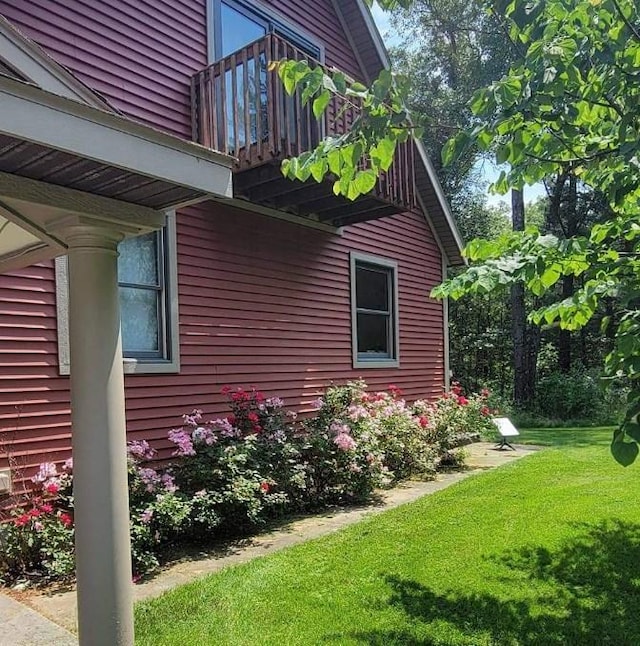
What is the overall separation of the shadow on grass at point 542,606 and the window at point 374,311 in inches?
194

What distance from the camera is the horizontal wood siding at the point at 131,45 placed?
5.17 m

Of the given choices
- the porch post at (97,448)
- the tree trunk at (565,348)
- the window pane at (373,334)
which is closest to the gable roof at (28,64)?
the porch post at (97,448)

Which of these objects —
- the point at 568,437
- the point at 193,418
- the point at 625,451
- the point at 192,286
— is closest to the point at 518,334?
the point at 568,437

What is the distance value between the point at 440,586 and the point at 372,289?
607 centimetres

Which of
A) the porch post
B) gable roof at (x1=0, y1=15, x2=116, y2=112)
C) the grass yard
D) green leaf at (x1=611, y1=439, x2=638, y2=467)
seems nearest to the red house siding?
the grass yard

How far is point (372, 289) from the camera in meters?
9.41

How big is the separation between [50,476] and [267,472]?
1845 mm

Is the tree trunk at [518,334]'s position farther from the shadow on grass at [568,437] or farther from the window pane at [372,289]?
the window pane at [372,289]

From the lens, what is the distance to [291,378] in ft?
24.8

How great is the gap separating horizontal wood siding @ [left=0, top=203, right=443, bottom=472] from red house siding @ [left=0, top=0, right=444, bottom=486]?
1 centimetres

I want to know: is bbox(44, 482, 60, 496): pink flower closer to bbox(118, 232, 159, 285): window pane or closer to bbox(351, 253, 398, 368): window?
bbox(118, 232, 159, 285): window pane

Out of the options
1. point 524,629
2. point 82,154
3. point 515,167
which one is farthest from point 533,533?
point 82,154

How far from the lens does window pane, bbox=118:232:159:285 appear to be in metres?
5.73

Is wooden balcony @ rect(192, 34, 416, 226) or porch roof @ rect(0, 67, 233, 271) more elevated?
wooden balcony @ rect(192, 34, 416, 226)
